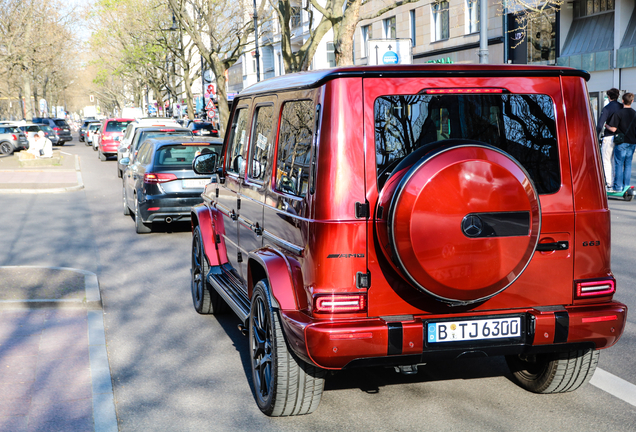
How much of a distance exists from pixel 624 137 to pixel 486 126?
10.8 metres

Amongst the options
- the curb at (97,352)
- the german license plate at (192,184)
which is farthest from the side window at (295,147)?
the german license plate at (192,184)

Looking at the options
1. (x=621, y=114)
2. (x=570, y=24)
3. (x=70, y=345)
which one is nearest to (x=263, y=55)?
(x=570, y=24)

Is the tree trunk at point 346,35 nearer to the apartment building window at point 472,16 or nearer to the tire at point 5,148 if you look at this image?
the apartment building window at point 472,16

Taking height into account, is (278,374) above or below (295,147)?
below

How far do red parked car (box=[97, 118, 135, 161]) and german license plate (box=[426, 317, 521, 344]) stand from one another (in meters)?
30.9

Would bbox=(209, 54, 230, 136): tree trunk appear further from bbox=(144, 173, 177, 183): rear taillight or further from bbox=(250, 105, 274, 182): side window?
bbox=(250, 105, 274, 182): side window

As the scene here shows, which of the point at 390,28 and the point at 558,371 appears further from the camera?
the point at 390,28

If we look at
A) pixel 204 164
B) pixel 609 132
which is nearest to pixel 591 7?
pixel 609 132

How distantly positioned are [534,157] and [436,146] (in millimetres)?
643

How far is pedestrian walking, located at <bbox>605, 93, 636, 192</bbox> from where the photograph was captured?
13.6 metres

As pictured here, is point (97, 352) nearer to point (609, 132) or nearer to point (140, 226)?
point (140, 226)

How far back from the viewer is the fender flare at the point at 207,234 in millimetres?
6488

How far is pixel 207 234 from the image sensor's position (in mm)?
6633

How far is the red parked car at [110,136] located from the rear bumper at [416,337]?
30.7 meters
